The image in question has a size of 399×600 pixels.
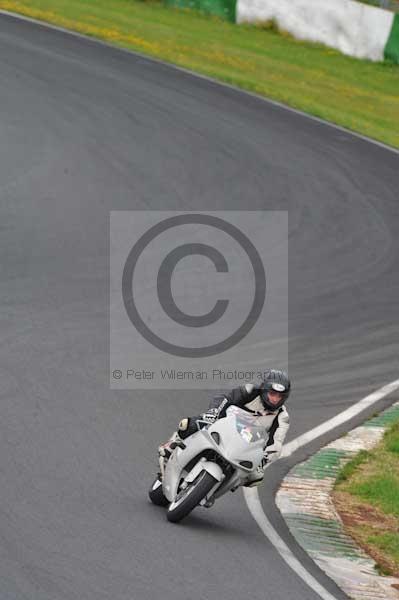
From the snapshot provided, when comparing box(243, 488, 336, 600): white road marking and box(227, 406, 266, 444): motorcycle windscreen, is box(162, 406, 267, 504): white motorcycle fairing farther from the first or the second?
box(243, 488, 336, 600): white road marking

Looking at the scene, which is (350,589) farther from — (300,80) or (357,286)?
(300,80)

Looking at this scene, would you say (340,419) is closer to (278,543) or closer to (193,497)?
(278,543)

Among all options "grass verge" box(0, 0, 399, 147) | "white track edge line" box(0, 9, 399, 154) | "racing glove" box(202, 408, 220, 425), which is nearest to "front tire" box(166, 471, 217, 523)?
"racing glove" box(202, 408, 220, 425)

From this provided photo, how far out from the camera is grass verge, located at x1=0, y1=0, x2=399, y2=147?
29359 mm

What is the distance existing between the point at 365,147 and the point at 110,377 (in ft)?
45.5

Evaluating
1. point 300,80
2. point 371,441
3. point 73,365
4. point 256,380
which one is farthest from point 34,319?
point 300,80

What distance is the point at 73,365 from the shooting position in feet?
44.3

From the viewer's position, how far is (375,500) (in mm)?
11234

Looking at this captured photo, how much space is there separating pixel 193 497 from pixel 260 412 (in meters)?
1.04

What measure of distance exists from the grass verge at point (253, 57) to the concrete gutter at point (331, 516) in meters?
15.0

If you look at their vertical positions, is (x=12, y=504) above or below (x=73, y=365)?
above

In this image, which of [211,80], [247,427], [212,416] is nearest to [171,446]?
[212,416]

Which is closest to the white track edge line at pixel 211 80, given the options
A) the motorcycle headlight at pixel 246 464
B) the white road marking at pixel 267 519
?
the white road marking at pixel 267 519

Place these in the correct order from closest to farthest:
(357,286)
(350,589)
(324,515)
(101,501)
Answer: (350,589), (101,501), (324,515), (357,286)
